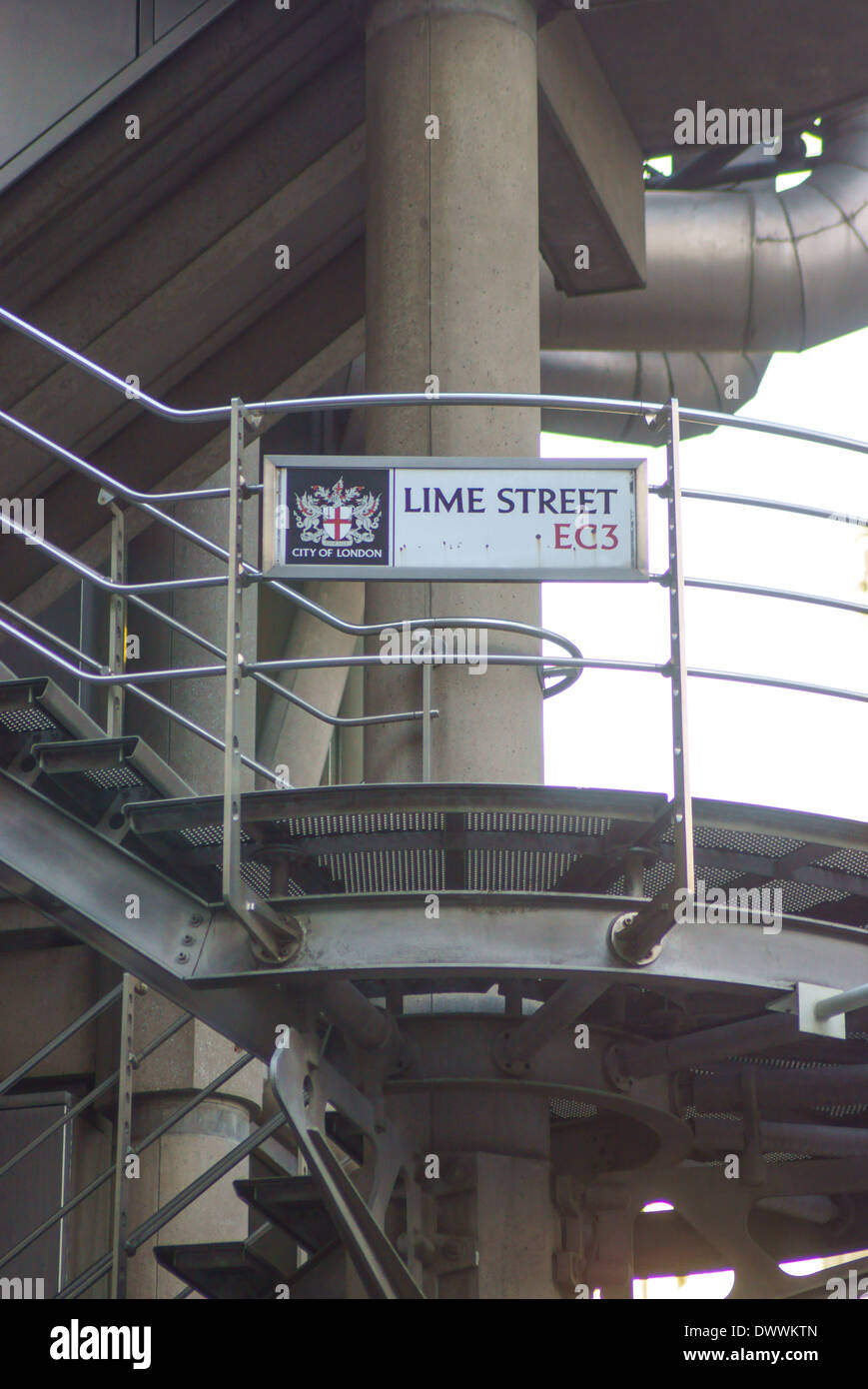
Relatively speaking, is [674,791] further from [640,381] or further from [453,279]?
[640,381]

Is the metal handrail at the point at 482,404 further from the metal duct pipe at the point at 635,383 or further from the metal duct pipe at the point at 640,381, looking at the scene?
the metal duct pipe at the point at 640,381

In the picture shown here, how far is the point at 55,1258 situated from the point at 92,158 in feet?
22.5

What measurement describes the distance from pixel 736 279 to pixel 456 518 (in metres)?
8.26

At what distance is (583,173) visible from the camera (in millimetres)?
10688

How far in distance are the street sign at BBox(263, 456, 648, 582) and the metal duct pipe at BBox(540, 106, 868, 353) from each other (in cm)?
758

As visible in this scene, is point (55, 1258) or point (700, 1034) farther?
point (55, 1258)

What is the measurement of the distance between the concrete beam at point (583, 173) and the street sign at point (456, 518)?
4.39 m

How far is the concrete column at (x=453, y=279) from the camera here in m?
8.45

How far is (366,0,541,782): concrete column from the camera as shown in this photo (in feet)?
27.7

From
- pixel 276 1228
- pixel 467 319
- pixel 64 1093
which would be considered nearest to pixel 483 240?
pixel 467 319

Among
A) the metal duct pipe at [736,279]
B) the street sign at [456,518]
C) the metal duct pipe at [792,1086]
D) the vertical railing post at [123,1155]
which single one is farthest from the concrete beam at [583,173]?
the metal duct pipe at [792,1086]

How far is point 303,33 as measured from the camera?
417 inches
